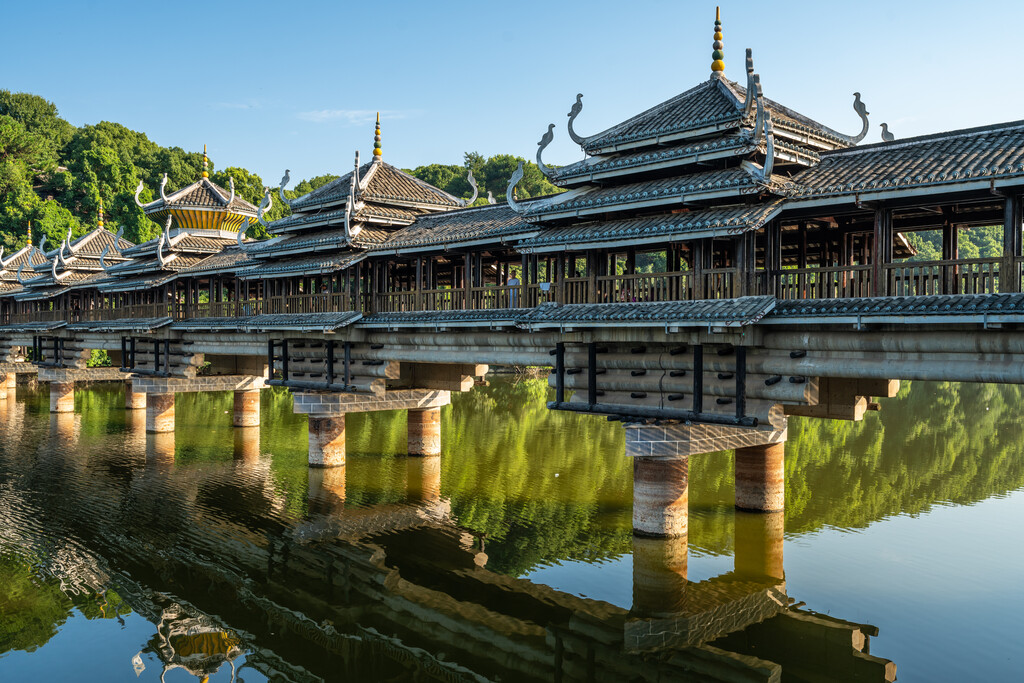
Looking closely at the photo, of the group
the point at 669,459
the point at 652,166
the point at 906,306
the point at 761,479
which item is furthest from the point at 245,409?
the point at 906,306

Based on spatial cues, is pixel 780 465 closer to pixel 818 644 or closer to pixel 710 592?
pixel 710 592

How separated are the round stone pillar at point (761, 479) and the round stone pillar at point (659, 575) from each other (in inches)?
153

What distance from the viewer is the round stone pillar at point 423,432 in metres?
30.6

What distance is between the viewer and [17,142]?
77.8m

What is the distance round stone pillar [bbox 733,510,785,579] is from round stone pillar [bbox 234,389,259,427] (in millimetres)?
24341

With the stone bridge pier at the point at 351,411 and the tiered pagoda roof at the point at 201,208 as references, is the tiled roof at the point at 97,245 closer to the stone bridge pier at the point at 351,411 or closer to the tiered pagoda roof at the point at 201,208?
the tiered pagoda roof at the point at 201,208

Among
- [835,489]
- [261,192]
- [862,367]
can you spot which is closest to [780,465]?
[835,489]

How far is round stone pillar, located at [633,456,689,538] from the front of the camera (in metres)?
19.1

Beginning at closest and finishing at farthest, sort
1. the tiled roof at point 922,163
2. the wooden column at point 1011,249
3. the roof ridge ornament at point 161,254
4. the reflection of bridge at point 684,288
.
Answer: the wooden column at point 1011,249
the tiled roof at point 922,163
the reflection of bridge at point 684,288
the roof ridge ornament at point 161,254

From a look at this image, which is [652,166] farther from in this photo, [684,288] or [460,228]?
[460,228]

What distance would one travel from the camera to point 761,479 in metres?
22.2

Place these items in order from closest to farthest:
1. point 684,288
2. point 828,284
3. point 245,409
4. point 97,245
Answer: point 828,284, point 684,288, point 245,409, point 97,245

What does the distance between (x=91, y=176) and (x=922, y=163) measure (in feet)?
264

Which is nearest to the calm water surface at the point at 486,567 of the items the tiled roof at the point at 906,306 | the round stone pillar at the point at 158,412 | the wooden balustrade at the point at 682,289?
the round stone pillar at the point at 158,412
